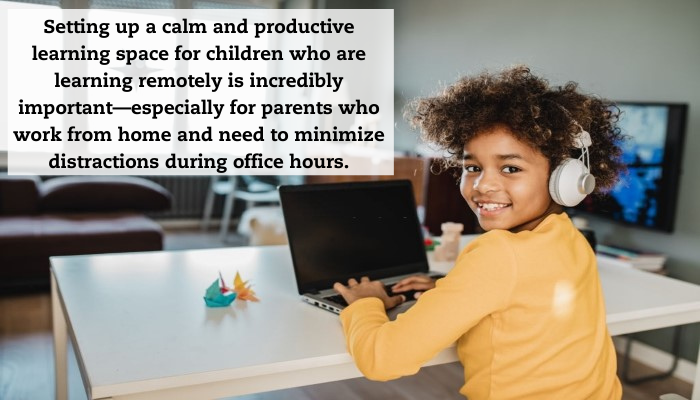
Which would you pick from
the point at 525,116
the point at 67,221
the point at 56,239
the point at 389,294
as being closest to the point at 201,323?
the point at 389,294

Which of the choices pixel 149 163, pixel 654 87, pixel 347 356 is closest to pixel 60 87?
pixel 149 163

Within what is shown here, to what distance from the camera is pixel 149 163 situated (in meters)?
6.24

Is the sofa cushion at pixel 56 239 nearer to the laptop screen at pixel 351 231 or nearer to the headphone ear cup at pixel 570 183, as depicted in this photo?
the laptop screen at pixel 351 231

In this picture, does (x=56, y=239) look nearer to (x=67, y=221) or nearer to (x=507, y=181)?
(x=67, y=221)

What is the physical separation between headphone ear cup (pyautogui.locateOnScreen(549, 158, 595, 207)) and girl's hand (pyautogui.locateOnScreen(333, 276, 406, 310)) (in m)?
0.46

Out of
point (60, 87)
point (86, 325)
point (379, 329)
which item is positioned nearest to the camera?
point (379, 329)

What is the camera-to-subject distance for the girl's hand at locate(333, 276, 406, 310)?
145 cm

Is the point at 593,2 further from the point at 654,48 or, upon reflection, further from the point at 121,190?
→ the point at 121,190

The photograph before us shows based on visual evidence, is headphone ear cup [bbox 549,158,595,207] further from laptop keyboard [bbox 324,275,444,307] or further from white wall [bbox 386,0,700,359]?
white wall [bbox 386,0,700,359]

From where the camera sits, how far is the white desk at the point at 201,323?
112 cm

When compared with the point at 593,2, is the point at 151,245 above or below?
below

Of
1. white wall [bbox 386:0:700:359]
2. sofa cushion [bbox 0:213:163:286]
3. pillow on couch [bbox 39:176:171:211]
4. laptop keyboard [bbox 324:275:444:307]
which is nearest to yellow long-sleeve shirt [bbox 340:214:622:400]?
laptop keyboard [bbox 324:275:444:307]

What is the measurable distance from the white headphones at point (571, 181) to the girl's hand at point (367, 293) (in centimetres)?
45

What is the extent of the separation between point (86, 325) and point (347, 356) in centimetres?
54
